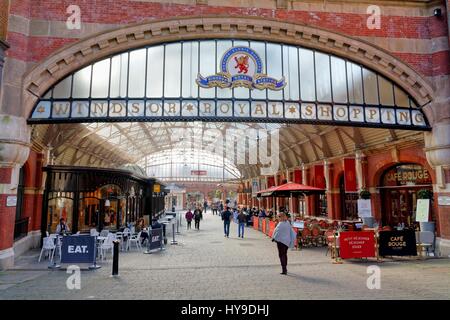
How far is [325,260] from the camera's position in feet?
34.7

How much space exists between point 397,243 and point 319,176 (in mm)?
10966

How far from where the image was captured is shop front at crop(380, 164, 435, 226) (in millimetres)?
14367

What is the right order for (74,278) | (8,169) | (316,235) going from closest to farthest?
(74,278) → (8,169) → (316,235)

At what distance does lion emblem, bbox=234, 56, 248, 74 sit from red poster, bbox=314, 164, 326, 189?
12365 millimetres

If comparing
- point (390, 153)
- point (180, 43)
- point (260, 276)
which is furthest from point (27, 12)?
point (390, 153)

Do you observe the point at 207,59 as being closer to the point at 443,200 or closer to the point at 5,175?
the point at 5,175

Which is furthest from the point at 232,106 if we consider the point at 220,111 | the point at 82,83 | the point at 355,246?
the point at 355,246

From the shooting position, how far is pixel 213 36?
11539 mm

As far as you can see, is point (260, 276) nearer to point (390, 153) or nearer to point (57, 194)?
point (390, 153)

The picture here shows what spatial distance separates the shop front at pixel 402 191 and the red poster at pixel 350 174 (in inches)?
57.8

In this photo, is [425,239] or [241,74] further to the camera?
[241,74]

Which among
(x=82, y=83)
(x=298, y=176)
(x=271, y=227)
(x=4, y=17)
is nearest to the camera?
(x=4, y=17)

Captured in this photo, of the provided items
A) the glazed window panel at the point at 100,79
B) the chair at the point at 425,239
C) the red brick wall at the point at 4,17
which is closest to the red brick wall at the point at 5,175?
the glazed window panel at the point at 100,79
